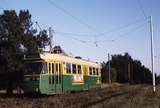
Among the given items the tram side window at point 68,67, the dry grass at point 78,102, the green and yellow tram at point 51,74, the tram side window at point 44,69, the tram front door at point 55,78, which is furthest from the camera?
the tram side window at point 68,67

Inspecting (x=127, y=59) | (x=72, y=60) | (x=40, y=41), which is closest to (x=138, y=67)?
(x=127, y=59)

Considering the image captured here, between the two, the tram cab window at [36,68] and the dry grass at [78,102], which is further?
the tram cab window at [36,68]

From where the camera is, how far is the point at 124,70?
351 ft

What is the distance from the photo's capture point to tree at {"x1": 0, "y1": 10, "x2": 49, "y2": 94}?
1657 inches

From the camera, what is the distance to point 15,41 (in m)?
45.4

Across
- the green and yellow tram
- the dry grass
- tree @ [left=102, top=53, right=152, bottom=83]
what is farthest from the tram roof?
tree @ [left=102, top=53, right=152, bottom=83]

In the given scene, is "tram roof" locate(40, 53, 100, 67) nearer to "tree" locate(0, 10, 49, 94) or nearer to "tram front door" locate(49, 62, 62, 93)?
"tram front door" locate(49, 62, 62, 93)

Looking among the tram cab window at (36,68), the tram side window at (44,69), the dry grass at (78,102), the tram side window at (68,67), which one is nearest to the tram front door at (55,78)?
the tram side window at (44,69)

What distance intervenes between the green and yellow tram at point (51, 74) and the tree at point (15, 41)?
361 inches

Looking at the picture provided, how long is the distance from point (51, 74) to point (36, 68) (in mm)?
1086

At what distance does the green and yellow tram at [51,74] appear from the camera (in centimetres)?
2747

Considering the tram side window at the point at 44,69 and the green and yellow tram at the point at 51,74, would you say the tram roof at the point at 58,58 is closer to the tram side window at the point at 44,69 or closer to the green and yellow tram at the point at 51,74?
the green and yellow tram at the point at 51,74

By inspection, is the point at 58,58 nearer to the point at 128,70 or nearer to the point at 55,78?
the point at 55,78

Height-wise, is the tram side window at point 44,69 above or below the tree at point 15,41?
below
